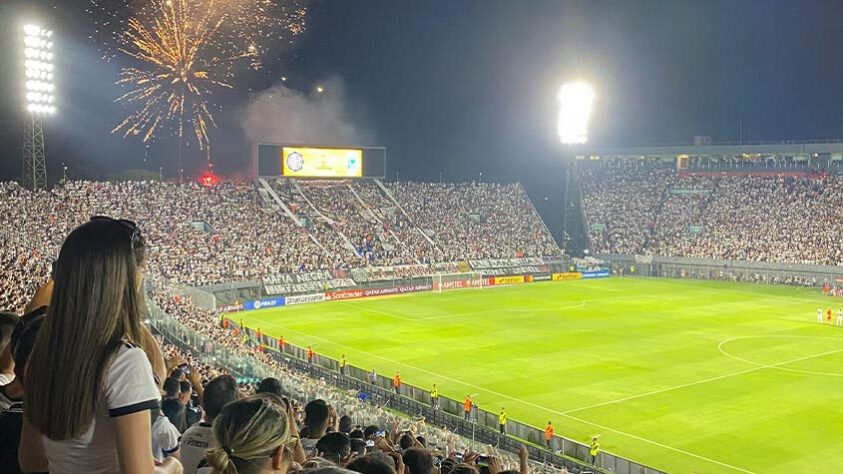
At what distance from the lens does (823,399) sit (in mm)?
30719

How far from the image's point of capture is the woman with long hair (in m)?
3.48

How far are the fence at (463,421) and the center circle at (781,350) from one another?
56.2ft

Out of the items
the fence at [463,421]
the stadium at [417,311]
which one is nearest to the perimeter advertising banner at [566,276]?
the stadium at [417,311]

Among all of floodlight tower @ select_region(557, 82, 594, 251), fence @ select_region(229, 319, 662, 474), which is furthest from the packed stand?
fence @ select_region(229, 319, 662, 474)

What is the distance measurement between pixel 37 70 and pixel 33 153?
498cm

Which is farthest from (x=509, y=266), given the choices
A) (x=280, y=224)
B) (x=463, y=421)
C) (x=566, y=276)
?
(x=463, y=421)

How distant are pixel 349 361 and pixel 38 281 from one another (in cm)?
1479

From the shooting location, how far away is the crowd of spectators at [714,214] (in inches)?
2904

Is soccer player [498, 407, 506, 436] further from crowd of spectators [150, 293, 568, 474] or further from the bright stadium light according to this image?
the bright stadium light

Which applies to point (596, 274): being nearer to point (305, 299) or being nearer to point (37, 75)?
point (305, 299)

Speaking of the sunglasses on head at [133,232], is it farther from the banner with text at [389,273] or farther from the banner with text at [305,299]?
the banner with text at [389,273]

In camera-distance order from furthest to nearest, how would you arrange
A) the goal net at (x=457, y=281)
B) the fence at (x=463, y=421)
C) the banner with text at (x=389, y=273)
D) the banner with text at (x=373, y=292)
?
the goal net at (x=457, y=281)
the banner with text at (x=389, y=273)
the banner with text at (x=373, y=292)
the fence at (x=463, y=421)

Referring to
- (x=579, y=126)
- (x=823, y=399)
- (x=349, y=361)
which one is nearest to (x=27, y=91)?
(x=349, y=361)

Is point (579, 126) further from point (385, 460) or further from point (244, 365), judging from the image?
point (385, 460)
